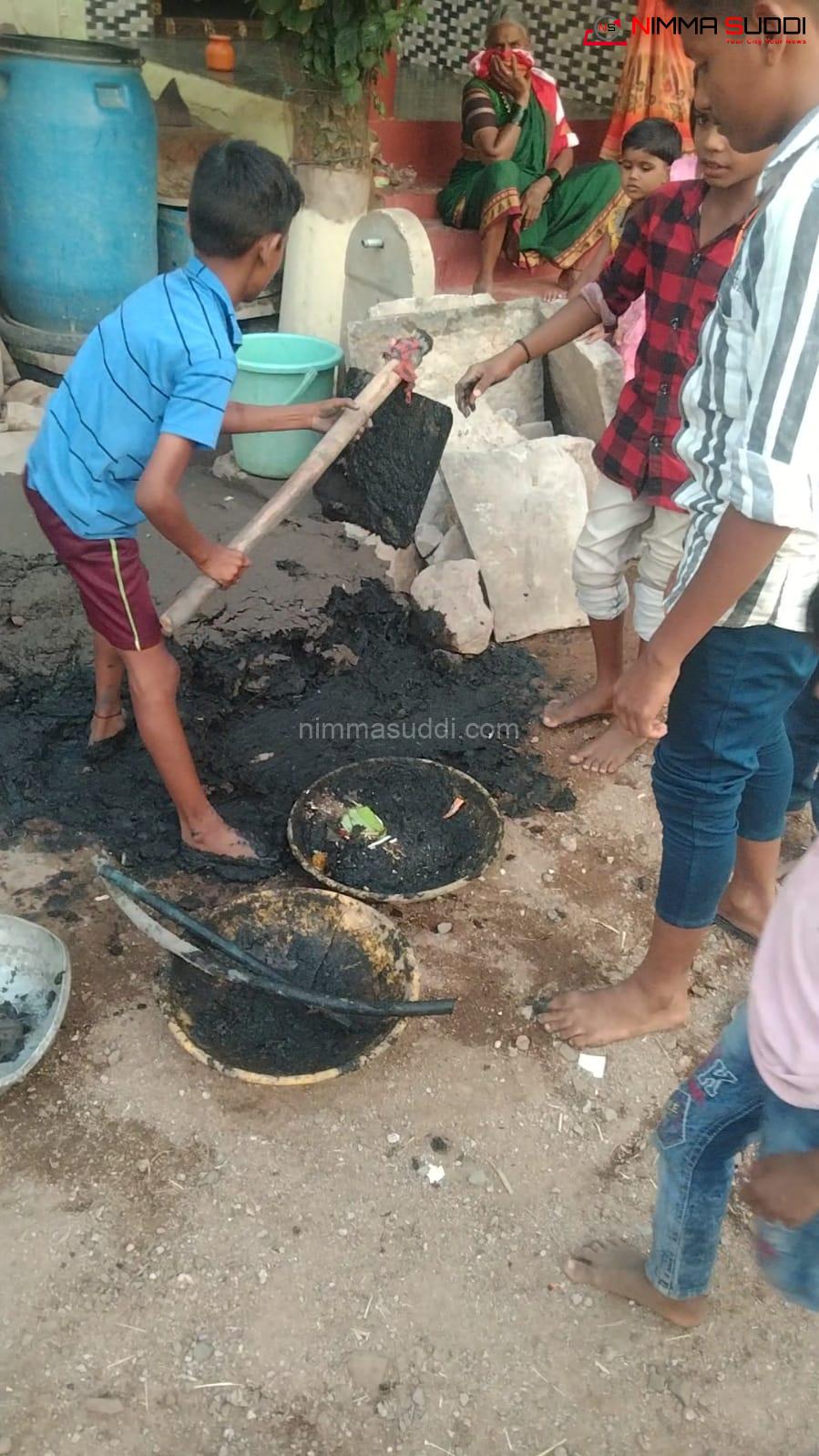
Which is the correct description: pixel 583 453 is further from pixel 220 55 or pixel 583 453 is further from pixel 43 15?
pixel 220 55

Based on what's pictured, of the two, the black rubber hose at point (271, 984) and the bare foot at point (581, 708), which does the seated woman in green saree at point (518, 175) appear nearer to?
the bare foot at point (581, 708)

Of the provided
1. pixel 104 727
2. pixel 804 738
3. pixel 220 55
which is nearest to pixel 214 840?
pixel 104 727

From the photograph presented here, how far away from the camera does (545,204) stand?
6305 mm

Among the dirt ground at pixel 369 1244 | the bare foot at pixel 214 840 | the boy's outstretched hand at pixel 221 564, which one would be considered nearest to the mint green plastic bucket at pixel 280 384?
the boy's outstretched hand at pixel 221 564

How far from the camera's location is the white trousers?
2984mm

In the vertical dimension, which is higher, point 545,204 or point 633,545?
point 545,204

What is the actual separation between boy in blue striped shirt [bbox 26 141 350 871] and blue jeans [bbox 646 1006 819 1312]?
1502 millimetres

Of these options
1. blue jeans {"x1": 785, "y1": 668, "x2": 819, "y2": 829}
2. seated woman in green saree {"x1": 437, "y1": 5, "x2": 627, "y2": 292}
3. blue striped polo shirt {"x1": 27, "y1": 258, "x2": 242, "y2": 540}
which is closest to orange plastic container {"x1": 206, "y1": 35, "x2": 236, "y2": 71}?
seated woman in green saree {"x1": 437, "y1": 5, "x2": 627, "y2": 292}

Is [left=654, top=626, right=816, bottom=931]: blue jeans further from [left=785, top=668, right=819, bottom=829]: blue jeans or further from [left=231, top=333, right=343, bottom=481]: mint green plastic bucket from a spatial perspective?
[left=231, top=333, right=343, bottom=481]: mint green plastic bucket

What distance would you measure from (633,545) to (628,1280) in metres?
1.98

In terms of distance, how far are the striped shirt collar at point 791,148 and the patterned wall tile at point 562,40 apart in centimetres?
705

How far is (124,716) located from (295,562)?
44.9 inches

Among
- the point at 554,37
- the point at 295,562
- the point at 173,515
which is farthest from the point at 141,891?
the point at 554,37

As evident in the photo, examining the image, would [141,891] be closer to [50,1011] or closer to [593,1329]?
[50,1011]
